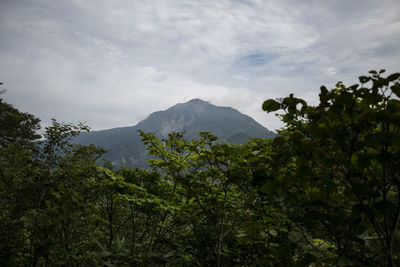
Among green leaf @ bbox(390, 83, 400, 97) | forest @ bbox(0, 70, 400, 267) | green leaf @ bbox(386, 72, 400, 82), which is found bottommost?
forest @ bbox(0, 70, 400, 267)

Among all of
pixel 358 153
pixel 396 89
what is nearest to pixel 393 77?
pixel 396 89

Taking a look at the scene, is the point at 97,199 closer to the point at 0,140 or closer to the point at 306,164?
the point at 306,164

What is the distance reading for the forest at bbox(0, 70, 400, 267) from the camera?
128cm

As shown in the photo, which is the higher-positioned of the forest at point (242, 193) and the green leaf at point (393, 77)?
the green leaf at point (393, 77)

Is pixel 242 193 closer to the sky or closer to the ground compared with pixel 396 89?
closer to the ground

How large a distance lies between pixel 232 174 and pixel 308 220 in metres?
1.73

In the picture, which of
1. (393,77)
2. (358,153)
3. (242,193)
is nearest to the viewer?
(393,77)

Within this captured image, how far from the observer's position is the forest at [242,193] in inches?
50.4

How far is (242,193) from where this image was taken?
13.8 ft

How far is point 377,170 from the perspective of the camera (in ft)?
4.35

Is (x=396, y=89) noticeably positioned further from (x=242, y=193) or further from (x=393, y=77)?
(x=242, y=193)

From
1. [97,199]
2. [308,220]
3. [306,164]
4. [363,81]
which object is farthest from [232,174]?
[97,199]

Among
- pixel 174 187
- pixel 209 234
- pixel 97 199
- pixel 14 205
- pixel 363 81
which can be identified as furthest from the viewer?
pixel 97 199

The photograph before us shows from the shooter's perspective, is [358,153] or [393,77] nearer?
A: [393,77]
